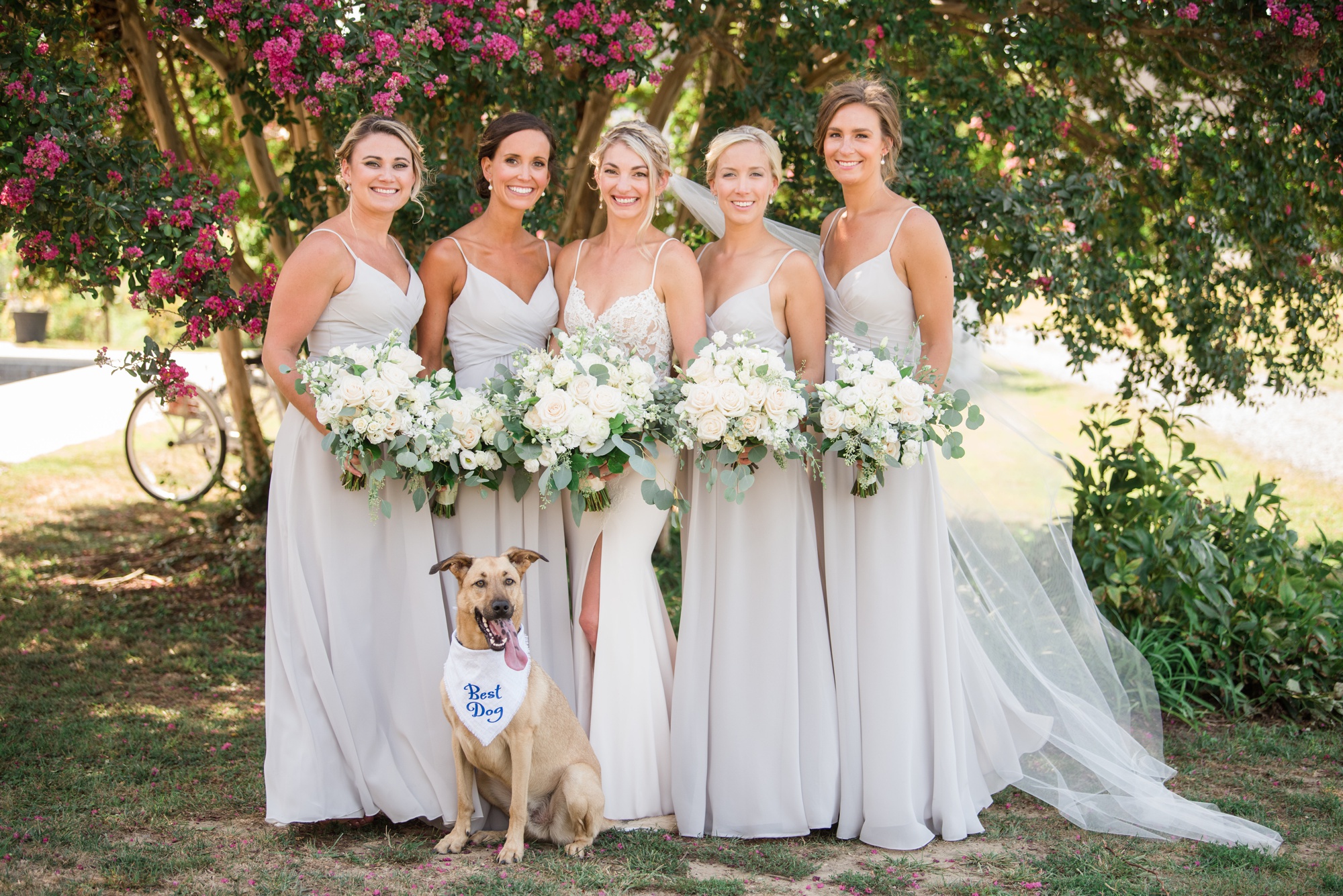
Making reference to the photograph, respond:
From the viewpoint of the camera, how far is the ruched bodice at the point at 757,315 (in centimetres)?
425

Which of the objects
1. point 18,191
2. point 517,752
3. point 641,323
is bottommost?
point 517,752

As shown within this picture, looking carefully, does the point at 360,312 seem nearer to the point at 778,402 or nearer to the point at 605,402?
the point at 605,402

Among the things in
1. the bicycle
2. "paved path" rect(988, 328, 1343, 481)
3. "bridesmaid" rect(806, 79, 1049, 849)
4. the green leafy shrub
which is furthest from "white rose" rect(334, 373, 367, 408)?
"paved path" rect(988, 328, 1343, 481)

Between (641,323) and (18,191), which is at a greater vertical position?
(18,191)

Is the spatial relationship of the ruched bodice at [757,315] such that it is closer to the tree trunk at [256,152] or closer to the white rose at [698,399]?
the white rose at [698,399]

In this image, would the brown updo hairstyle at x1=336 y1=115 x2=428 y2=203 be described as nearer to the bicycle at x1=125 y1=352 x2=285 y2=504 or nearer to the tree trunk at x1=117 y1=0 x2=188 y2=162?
the tree trunk at x1=117 y1=0 x2=188 y2=162

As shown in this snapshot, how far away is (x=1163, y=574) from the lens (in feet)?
19.9

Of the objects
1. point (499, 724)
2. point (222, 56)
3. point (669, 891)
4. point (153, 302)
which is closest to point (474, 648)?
point (499, 724)

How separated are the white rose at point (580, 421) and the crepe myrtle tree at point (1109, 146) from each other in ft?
8.45

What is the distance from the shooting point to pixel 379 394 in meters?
3.67

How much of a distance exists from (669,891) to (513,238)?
2569 millimetres

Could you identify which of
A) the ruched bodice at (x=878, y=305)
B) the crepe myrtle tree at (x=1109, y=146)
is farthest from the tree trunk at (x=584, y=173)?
the ruched bodice at (x=878, y=305)

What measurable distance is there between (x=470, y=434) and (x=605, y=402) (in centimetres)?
49

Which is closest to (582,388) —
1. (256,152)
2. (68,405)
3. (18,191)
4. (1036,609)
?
(1036,609)
